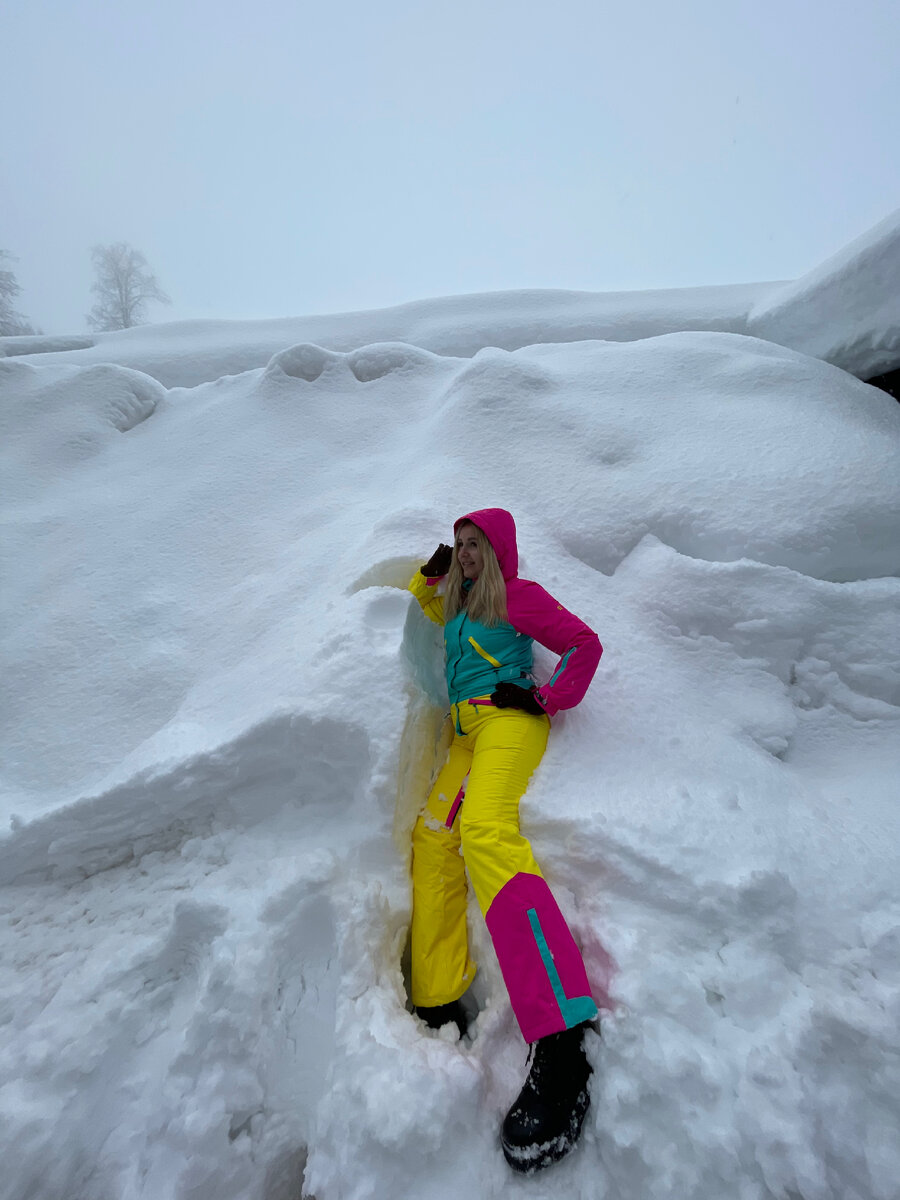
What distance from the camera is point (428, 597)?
2.61 meters

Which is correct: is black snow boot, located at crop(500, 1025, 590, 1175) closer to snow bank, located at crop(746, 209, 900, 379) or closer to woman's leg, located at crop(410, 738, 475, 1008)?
woman's leg, located at crop(410, 738, 475, 1008)

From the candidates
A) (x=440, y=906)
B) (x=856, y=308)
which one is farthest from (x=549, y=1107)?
(x=856, y=308)

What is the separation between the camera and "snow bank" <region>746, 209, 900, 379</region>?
13.1 ft

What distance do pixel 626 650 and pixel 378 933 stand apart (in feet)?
5.01

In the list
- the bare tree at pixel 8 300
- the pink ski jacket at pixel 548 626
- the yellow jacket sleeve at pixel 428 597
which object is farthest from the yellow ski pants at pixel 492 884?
the bare tree at pixel 8 300

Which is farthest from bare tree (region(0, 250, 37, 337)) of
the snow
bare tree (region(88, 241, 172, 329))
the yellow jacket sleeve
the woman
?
the woman

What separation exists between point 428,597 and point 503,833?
1.19 metres

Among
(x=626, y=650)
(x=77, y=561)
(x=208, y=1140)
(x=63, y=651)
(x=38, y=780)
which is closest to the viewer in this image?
(x=208, y=1140)

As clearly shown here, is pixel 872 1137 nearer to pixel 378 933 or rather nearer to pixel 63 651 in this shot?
pixel 378 933

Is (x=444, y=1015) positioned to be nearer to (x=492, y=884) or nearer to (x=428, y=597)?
(x=492, y=884)

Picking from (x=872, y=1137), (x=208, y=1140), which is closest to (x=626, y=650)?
(x=872, y=1137)

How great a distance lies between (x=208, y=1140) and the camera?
135 centimetres

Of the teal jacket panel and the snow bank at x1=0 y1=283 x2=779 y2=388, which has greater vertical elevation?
the snow bank at x1=0 y1=283 x2=779 y2=388

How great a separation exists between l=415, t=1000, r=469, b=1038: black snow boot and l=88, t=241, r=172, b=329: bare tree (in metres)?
17.7
